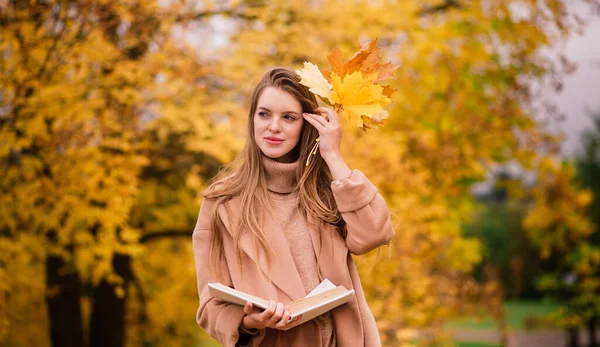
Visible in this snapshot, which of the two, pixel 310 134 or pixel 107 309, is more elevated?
pixel 310 134

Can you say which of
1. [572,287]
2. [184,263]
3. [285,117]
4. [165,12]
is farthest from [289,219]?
[572,287]

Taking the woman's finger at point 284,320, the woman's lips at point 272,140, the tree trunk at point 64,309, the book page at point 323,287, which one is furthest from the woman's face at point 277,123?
the tree trunk at point 64,309

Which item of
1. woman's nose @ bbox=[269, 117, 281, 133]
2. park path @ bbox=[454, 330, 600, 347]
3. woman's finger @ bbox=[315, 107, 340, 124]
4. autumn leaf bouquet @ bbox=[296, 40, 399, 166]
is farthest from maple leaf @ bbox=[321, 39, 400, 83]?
park path @ bbox=[454, 330, 600, 347]

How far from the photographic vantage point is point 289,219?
7.73ft

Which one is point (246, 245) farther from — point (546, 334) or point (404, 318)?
point (546, 334)

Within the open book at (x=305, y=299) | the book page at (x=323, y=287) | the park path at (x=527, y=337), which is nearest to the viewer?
the open book at (x=305, y=299)

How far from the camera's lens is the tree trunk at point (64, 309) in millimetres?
8219

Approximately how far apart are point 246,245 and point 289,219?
0.20 meters

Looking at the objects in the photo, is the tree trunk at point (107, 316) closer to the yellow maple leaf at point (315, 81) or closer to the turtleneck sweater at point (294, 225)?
the turtleneck sweater at point (294, 225)

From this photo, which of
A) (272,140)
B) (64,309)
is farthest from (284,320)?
(64,309)

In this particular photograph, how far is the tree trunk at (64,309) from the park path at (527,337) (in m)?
19.5

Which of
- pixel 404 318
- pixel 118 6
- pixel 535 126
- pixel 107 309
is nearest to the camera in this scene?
pixel 118 6

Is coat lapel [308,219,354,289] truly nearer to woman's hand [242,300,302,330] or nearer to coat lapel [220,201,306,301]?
coat lapel [220,201,306,301]

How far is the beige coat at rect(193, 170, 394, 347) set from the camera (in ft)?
7.16
